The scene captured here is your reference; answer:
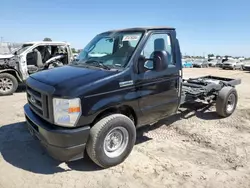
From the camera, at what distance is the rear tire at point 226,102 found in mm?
6027

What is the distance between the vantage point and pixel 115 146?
3723 mm

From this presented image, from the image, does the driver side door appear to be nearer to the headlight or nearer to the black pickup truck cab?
the black pickup truck cab

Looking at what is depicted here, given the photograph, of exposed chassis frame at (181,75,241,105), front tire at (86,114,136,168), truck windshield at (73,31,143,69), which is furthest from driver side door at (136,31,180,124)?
exposed chassis frame at (181,75,241,105)

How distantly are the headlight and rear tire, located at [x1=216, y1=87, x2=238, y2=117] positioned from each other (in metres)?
4.38

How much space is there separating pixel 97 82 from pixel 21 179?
1.82 metres

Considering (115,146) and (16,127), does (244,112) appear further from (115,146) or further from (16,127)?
(16,127)

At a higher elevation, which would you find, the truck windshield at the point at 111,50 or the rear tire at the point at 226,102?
the truck windshield at the point at 111,50

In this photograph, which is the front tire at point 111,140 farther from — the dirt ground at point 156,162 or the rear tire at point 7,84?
the rear tire at point 7,84

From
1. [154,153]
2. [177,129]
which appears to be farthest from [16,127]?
[177,129]

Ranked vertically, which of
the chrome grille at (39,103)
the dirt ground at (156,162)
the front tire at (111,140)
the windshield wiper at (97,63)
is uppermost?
the windshield wiper at (97,63)

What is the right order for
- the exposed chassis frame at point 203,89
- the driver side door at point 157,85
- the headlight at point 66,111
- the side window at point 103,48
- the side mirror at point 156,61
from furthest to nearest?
the exposed chassis frame at point 203,89
the side window at point 103,48
the driver side door at point 157,85
the side mirror at point 156,61
the headlight at point 66,111

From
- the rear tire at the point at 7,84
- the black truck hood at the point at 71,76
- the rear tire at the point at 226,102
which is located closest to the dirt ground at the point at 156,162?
the rear tire at the point at 226,102

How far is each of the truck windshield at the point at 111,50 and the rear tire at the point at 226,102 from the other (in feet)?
11.0

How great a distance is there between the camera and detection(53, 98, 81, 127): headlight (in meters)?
3.05
